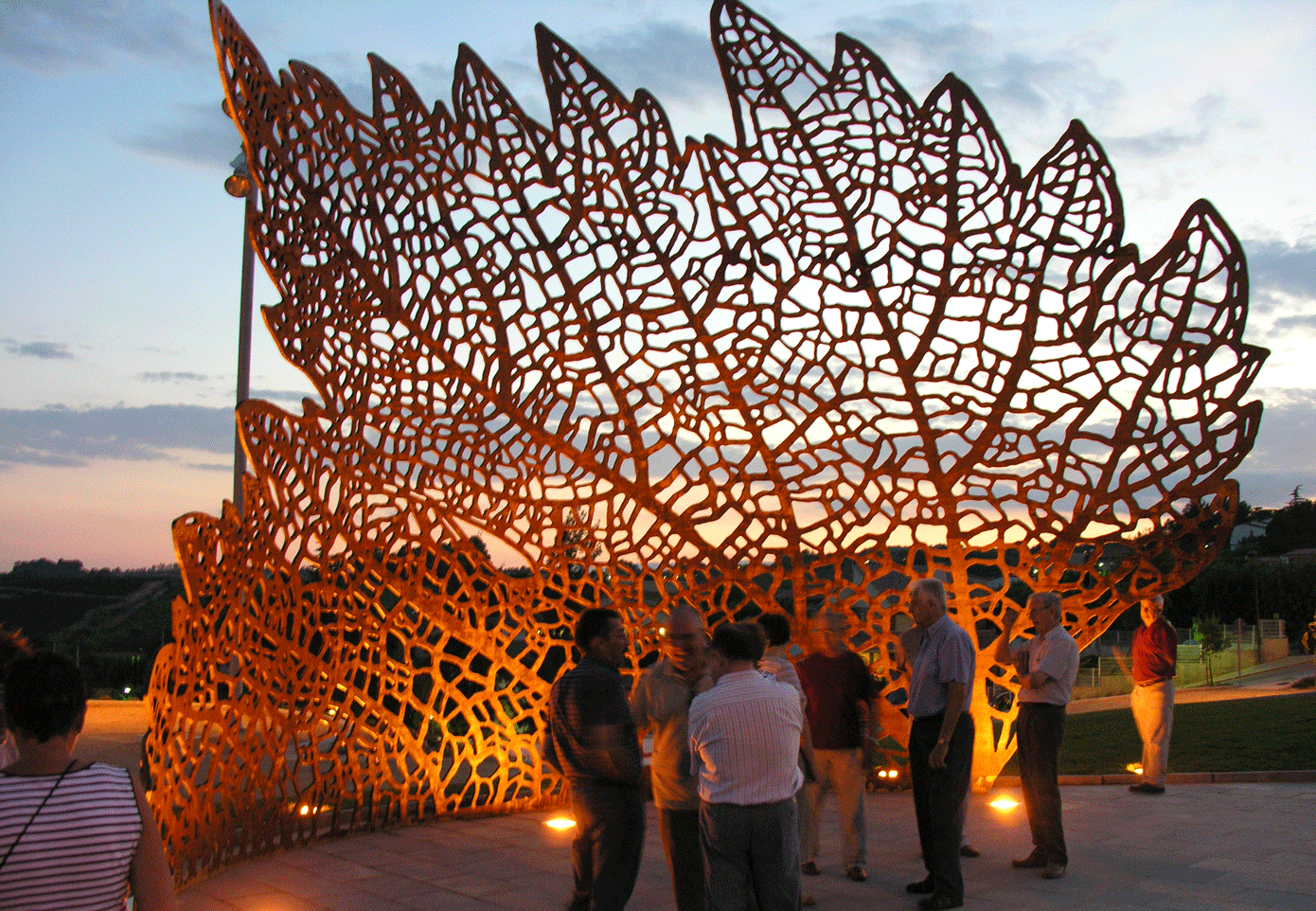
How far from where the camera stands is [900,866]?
202 inches

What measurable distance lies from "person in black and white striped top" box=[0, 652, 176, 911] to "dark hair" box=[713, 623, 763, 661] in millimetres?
1688

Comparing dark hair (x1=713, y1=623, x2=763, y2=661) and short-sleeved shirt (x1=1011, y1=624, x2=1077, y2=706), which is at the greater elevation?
dark hair (x1=713, y1=623, x2=763, y2=661)

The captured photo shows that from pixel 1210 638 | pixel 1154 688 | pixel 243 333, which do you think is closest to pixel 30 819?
pixel 1154 688

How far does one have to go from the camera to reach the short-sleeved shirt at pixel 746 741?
3.22 metres

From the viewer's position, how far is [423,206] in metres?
6.25

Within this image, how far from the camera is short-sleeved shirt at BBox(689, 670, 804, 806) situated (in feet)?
10.6

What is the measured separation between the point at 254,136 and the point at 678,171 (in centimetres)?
260

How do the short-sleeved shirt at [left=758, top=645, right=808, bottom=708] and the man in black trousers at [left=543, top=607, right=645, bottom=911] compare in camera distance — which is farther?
the short-sleeved shirt at [left=758, top=645, right=808, bottom=708]

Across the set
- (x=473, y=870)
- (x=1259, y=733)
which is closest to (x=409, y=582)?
(x=473, y=870)

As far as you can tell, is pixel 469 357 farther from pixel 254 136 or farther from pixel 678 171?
pixel 254 136

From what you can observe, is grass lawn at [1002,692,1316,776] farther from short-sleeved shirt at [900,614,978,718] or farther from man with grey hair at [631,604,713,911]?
man with grey hair at [631,604,713,911]

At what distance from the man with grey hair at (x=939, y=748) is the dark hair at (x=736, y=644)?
129cm

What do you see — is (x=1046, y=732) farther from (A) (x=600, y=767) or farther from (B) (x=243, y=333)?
(B) (x=243, y=333)

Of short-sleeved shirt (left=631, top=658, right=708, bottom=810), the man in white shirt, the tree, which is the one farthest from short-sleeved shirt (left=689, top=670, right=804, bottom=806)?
the tree
